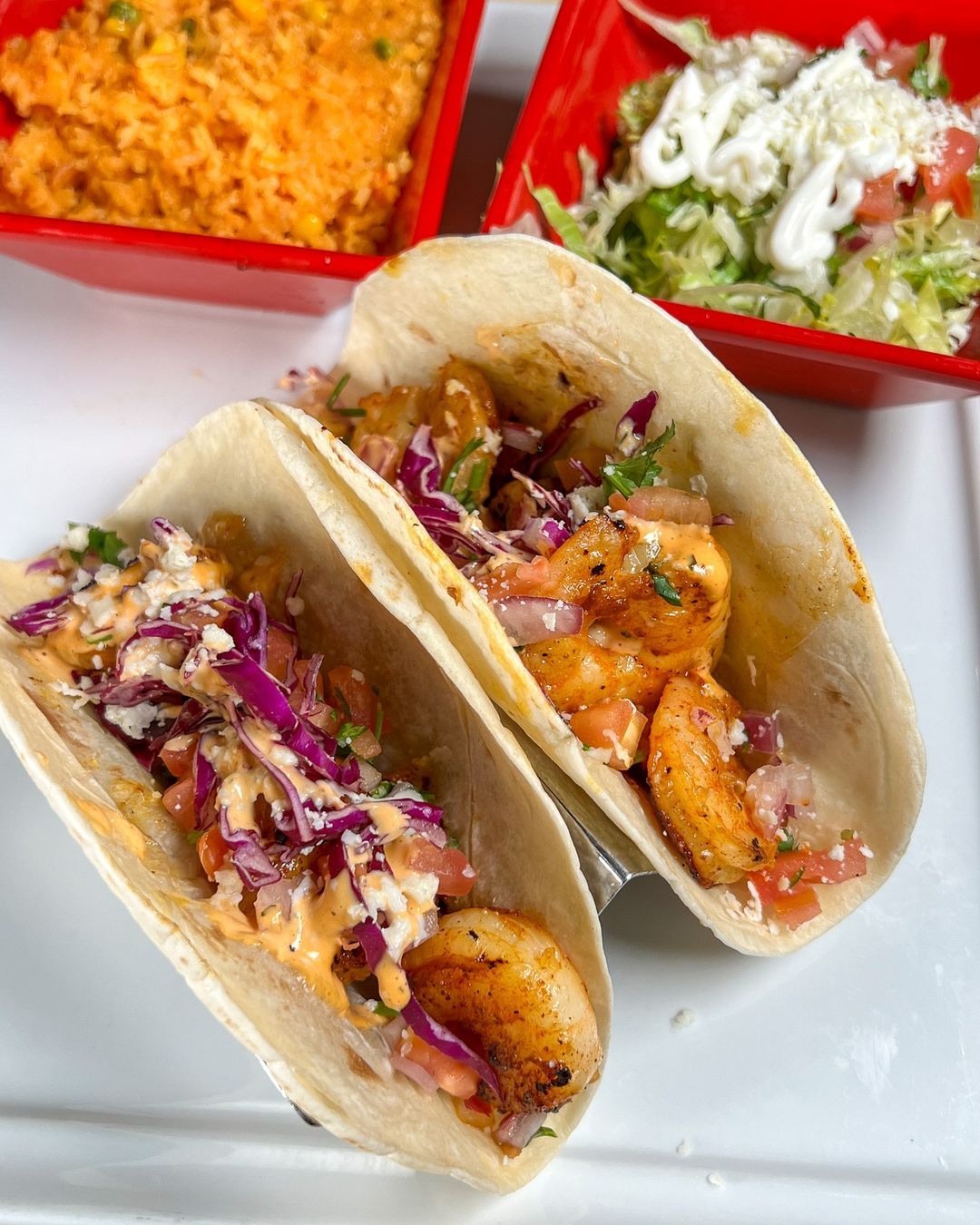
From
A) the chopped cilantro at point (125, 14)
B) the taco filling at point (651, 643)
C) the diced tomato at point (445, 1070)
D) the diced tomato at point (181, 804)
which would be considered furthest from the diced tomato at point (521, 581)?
the chopped cilantro at point (125, 14)

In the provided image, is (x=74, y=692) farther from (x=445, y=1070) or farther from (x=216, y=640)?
(x=445, y=1070)

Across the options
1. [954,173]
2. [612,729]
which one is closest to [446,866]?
[612,729]

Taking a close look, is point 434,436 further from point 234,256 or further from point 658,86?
point 658,86

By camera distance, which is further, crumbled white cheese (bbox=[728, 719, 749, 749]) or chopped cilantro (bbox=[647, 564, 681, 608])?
crumbled white cheese (bbox=[728, 719, 749, 749])

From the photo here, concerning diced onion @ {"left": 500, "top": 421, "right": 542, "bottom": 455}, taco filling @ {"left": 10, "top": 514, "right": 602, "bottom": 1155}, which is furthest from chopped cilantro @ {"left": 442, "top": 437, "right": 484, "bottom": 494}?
taco filling @ {"left": 10, "top": 514, "right": 602, "bottom": 1155}

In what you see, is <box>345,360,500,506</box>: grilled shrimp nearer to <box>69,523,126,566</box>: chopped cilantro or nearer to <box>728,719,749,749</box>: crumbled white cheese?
<box>69,523,126,566</box>: chopped cilantro

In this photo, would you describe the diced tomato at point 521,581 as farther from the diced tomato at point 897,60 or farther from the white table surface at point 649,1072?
the diced tomato at point 897,60
